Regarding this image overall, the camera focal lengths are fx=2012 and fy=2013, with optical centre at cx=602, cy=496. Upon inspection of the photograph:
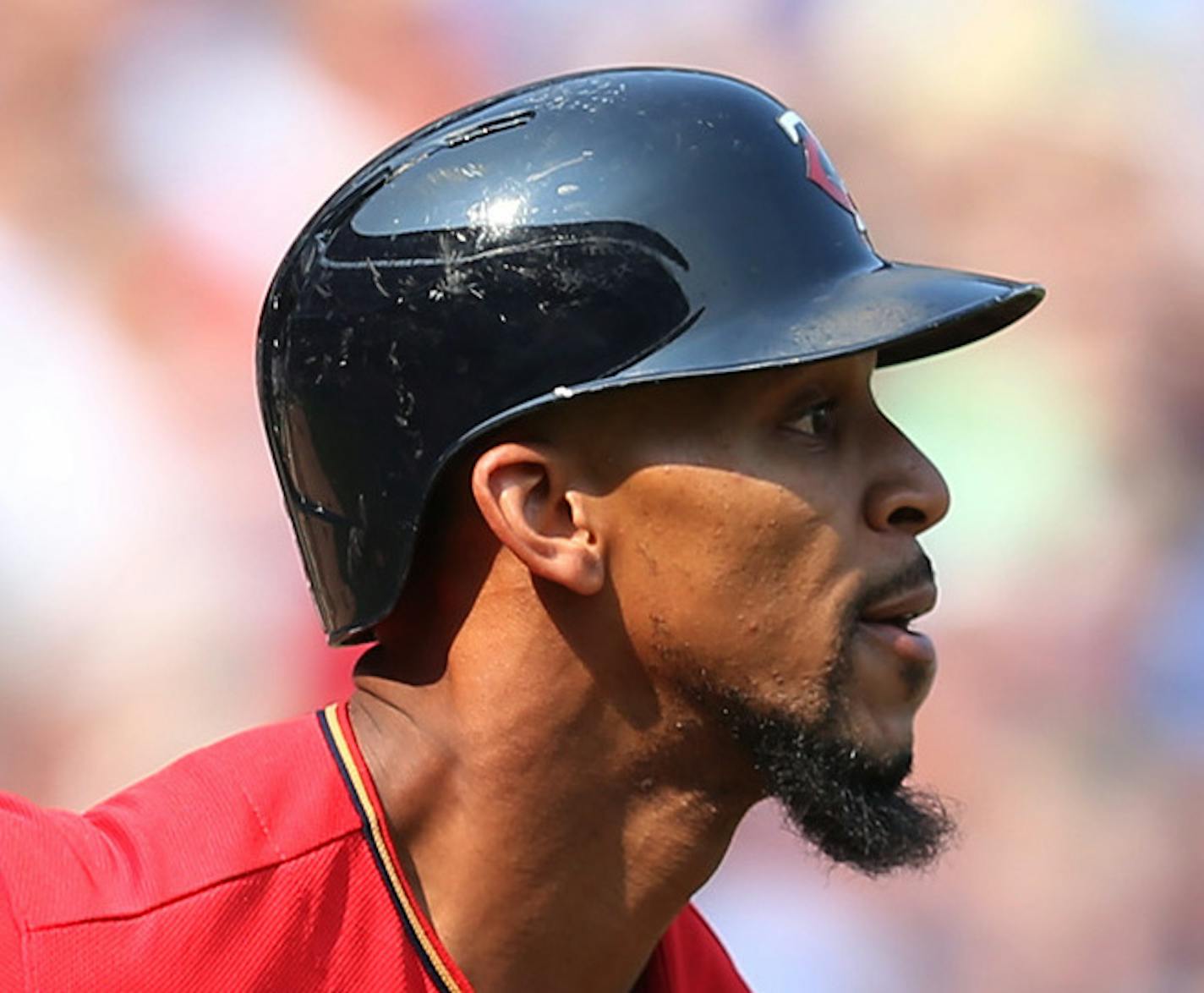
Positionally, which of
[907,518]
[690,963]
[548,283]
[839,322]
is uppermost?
[548,283]

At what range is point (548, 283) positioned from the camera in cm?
222

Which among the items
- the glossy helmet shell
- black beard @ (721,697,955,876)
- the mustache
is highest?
the glossy helmet shell

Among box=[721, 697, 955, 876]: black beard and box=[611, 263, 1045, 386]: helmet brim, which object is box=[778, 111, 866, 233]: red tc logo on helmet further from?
box=[721, 697, 955, 876]: black beard

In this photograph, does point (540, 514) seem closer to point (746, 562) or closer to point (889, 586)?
point (746, 562)

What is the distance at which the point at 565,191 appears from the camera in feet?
7.36

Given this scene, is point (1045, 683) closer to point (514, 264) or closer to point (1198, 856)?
point (1198, 856)

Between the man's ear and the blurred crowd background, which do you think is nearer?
the man's ear

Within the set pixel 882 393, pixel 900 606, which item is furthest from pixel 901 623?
pixel 882 393

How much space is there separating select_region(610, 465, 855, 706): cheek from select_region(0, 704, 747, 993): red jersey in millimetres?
413

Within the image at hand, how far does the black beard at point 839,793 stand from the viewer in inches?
87.1

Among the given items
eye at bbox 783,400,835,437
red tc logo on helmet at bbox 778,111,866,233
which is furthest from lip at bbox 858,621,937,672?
red tc logo on helmet at bbox 778,111,866,233

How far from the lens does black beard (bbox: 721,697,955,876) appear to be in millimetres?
2213

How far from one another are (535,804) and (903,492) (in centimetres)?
54

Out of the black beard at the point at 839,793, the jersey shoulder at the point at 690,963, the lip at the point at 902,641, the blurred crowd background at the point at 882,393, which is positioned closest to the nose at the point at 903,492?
the lip at the point at 902,641
